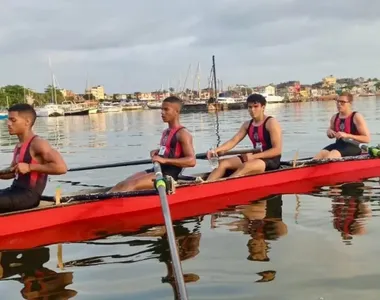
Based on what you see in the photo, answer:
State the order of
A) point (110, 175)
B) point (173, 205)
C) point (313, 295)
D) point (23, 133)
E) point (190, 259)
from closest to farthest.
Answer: point (313, 295) → point (190, 259) → point (23, 133) → point (173, 205) → point (110, 175)

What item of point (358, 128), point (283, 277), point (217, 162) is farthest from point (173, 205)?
point (358, 128)

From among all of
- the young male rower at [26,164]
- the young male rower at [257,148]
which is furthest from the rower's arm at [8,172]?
the young male rower at [257,148]

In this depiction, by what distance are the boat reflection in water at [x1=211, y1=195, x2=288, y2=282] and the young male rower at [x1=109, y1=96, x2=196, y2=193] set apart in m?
1.16

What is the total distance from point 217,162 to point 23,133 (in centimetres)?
450

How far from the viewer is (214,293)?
17.5 feet

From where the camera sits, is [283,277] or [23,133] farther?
[23,133]

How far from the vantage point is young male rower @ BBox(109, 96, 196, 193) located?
30.0ft

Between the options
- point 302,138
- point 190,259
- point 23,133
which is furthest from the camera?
point 302,138

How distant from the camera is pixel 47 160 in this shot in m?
7.40

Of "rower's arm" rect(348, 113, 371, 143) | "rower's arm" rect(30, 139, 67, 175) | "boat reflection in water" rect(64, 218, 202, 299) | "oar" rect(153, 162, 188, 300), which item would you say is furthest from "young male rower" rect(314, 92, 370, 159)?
"rower's arm" rect(30, 139, 67, 175)

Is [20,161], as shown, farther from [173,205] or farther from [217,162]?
[217,162]

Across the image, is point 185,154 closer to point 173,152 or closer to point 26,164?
point 173,152

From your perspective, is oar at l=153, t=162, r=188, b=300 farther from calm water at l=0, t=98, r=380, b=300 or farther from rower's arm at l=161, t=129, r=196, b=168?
rower's arm at l=161, t=129, r=196, b=168

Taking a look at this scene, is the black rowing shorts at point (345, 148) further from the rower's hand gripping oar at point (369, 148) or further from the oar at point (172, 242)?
the oar at point (172, 242)
